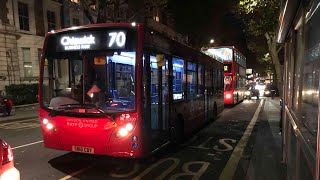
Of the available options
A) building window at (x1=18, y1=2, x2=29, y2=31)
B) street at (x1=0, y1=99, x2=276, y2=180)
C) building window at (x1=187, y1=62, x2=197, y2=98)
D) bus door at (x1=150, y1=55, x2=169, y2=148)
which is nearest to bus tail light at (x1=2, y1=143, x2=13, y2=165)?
street at (x1=0, y1=99, x2=276, y2=180)

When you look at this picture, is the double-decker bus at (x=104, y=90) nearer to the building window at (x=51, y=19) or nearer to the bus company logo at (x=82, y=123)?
the bus company logo at (x=82, y=123)

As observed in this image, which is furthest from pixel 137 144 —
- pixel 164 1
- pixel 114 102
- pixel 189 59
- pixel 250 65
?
pixel 250 65

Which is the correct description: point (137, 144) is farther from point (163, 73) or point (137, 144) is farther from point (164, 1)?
point (164, 1)

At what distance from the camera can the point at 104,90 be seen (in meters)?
6.61

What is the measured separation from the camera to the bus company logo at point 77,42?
6.59m

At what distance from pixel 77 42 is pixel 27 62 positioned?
21596 mm

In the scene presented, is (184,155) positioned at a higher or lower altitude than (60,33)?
lower

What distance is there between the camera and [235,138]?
34.8 ft

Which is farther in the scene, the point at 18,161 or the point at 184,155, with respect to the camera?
the point at 184,155

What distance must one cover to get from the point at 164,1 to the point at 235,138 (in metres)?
15.5

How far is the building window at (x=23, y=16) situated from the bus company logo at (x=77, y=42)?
2148cm

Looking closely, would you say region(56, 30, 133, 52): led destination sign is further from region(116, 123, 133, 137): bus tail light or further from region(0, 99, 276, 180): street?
region(0, 99, 276, 180): street

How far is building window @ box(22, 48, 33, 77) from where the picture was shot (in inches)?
1025

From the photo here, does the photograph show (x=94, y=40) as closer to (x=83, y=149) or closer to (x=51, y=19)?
(x=83, y=149)
